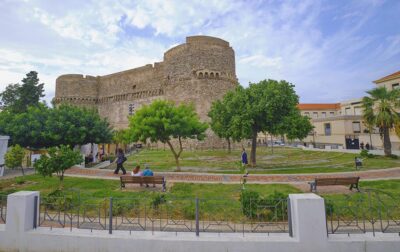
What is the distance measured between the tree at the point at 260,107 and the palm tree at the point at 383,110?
8.79m

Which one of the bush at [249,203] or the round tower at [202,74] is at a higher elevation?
the round tower at [202,74]

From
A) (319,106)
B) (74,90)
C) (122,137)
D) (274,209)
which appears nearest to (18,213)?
(274,209)

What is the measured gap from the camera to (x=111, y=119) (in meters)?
54.9

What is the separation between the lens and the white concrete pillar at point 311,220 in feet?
15.8

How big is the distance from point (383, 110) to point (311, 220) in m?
21.6

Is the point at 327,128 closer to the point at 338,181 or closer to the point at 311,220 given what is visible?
the point at 338,181

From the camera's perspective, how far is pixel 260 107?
670 inches

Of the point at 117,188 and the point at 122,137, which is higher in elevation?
the point at 122,137

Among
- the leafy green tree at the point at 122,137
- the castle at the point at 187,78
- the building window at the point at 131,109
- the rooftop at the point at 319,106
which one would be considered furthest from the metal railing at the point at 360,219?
the rooftop at the point at 319,106

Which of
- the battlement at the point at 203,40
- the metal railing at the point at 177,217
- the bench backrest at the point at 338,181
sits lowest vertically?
the metal railing at the point at 177,217

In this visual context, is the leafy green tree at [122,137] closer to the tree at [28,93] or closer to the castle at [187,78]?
the castle at [187,78]

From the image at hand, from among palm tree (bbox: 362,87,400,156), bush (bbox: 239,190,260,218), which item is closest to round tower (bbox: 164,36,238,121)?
palm tree (bbox: 362,87,400,156)

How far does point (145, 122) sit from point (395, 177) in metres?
14.2

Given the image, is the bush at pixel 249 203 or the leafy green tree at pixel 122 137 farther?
the leafy green tree at pixel 122 137
